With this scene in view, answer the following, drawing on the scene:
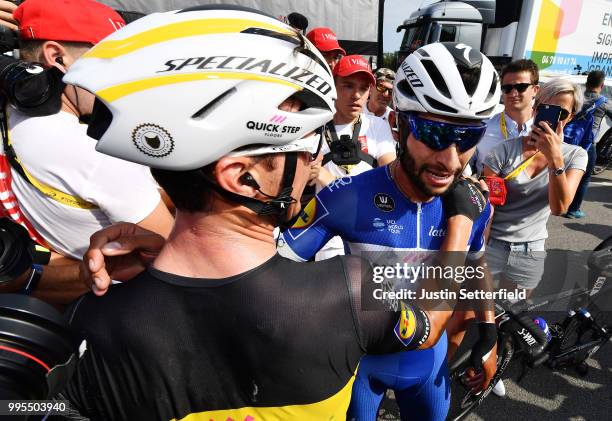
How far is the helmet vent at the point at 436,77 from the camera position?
67.3 inches

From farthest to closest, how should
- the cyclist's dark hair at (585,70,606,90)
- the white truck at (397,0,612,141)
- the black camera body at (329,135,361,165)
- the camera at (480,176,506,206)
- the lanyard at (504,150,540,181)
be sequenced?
the white truck at (397,0,612,141) < the cyclist's dark hair at (585,70,606,90) < the black camera body at (329,135,361,165) < the lanyard at (504,150,540,181) < the camera at (480,176,506,206)

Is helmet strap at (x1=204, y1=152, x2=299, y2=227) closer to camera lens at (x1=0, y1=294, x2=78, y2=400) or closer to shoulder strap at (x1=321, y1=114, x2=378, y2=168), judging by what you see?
camera lens at (x1=0, y1=294, x2=78, y2=400)

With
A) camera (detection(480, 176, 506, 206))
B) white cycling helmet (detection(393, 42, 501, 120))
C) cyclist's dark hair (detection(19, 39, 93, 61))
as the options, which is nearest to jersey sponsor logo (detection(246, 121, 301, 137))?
white cycling helmet (detection(393, 42, 501, 120))

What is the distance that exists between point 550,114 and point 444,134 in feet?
4.89

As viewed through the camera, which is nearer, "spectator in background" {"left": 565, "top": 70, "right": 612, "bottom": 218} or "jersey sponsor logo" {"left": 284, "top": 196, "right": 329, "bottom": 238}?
"jersey sponsor logo" {"left": 284, "top": 196, "right": 329, "bottom": 238}

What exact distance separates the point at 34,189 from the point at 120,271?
655 millimetres

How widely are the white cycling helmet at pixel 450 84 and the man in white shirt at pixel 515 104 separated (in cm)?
192

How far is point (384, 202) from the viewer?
6.40 feet

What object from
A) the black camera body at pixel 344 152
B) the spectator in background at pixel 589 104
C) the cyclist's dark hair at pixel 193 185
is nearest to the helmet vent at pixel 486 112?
the cyclist's dark hair at pixel 193 185

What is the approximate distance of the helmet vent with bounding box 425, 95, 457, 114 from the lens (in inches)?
66.9

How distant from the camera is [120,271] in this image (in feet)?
3.97

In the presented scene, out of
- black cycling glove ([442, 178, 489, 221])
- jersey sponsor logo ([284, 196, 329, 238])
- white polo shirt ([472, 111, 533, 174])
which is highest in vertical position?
black cycling glove ([442, 178, 489, 221])

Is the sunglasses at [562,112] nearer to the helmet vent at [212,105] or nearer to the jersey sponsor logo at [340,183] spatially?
the jersey sponsor logo at [340,183]

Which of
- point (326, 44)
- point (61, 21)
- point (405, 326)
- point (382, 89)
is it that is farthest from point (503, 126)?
point (61, 21)
